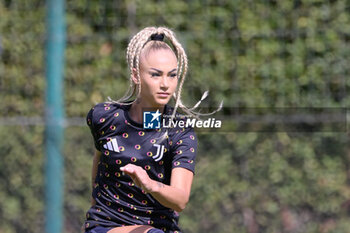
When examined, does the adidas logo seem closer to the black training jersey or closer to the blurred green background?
the black training jersey

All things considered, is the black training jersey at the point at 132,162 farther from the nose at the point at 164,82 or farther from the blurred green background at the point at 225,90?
the blurred green background at the point at 225,90

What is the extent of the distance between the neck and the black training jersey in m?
0.03

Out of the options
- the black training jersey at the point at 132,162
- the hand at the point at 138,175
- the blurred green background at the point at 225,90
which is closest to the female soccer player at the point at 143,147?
the black training jersey at the point at 132,162

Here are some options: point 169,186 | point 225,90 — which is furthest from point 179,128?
point 225,90

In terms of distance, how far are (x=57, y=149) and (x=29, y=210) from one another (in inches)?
27.6

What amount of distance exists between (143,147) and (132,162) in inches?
3.4

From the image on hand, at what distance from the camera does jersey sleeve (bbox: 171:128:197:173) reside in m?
3.20

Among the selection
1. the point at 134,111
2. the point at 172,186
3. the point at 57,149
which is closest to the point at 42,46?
the point at 57,149

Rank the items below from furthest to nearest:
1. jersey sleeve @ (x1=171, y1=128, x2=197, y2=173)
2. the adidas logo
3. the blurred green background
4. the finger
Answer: the blurred green background < the adidas logo < jersey sleeve @ (x1=171, y1=128, x2=197, y2=173) < the finger

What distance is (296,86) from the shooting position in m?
5.61

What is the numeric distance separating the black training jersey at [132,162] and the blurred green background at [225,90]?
2.40 metres

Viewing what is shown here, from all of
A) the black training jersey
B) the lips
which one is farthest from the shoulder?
the lips

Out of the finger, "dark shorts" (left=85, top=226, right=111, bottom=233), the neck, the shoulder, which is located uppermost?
the neck

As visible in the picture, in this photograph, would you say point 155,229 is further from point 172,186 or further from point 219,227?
point 219,227
